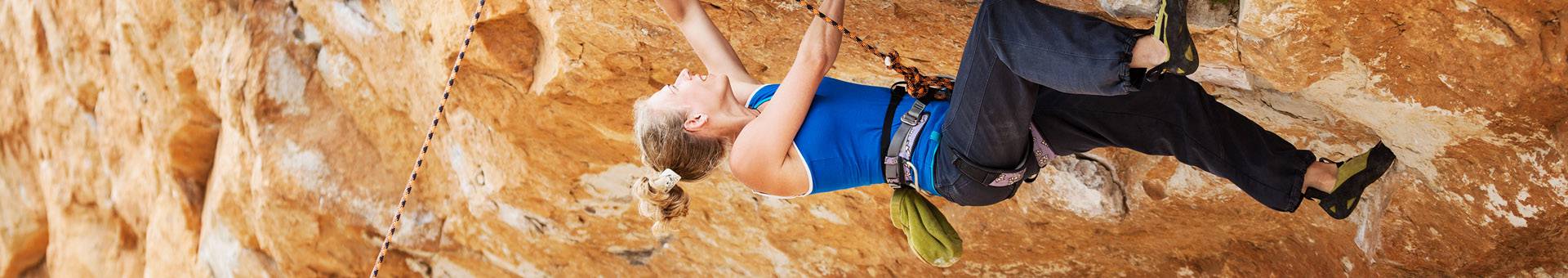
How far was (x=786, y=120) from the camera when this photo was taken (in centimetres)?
226

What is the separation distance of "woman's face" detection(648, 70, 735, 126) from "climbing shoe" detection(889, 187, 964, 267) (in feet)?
1.58

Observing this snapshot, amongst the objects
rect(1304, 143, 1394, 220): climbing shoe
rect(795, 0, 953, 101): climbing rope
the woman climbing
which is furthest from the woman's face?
rect(1304, 143, 1394, 220): climbing shoe

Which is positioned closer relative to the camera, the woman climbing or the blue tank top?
the woman climbing

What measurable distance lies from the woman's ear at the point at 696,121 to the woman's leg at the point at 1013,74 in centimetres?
48

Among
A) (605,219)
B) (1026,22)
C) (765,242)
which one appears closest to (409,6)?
(605,219)

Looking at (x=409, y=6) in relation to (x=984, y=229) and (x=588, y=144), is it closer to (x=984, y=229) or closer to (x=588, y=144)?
(x=588, y=144)

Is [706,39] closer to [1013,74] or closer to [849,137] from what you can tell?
[849,137]

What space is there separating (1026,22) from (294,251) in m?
3.72

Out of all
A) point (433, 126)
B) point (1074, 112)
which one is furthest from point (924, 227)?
point (433, 126)

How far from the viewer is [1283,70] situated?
2340mm

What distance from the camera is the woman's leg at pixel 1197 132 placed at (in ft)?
7.79

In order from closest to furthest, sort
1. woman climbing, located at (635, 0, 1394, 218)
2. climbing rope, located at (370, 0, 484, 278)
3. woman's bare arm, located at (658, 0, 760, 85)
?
woman climbing, located at (635, 0, 1394, 218) < woman's bare arm, located at (658, 0, 760, 85) < climbing rope, located at (370, 0, 484, 278)

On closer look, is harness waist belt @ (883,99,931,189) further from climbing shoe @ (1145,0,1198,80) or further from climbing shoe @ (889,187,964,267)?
climbing shoe @ (1145,0,1198,80)

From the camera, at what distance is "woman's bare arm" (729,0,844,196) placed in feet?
7.33
